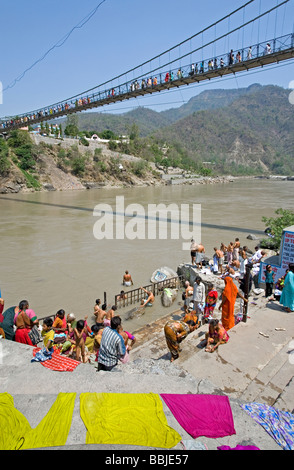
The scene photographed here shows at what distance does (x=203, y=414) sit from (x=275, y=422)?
58cm

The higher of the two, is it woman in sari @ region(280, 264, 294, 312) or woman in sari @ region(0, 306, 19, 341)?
woman in sari @ region(280, 264, 294, 312)

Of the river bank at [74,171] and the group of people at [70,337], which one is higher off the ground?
the river bank at [74,171]

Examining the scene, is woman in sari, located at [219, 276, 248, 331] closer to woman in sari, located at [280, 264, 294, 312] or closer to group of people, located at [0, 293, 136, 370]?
woman in sari, located at [280, 264, 294, 312]

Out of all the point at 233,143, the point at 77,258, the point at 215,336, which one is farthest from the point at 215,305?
the point at 233,143

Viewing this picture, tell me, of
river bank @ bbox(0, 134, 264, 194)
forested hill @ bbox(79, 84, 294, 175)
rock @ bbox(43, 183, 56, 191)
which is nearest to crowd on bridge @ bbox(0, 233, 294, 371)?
river bank @ bbox(0, 134, 264, 194)

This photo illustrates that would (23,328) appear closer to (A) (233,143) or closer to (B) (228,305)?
(B) (228,305)

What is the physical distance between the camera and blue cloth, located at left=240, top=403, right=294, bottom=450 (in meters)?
2.21

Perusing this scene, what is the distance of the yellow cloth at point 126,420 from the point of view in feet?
6.97

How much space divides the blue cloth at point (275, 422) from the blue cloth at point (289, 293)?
292 cm

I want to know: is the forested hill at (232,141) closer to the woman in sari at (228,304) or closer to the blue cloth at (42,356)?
the woman in sari at (228,304)

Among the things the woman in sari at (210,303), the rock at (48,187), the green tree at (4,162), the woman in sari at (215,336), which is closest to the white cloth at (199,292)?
the woman in sari at (210,303)

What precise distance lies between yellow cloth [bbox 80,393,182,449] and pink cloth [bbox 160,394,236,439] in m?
0.12

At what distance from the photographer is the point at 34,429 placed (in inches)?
87.5
